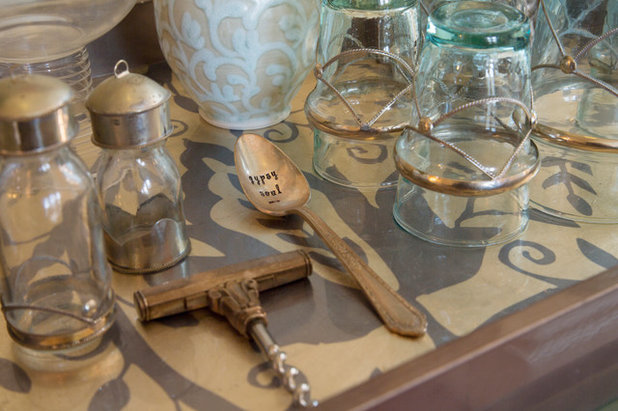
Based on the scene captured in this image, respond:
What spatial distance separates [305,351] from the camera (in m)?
0.41

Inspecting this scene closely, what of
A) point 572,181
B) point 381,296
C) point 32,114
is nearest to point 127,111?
point 32,114

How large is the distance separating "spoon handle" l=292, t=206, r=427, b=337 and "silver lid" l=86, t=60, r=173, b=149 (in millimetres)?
144

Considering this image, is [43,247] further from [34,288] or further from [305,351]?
[305,351]

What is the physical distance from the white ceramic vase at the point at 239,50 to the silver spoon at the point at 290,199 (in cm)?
8

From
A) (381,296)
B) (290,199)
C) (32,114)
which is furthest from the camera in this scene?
(290,199)

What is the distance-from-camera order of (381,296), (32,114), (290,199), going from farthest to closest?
(290,199)
(381,296)
(32,114)

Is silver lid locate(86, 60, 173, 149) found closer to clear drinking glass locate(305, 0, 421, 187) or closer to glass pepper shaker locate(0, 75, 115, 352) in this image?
glass pepper shaker locate(0, 75, 115, 352)

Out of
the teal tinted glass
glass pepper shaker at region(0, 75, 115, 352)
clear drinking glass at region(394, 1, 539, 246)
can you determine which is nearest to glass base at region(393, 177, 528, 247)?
clear drinking glass at region(394, 1, 539, 246)

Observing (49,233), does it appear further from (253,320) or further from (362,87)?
(362,87)

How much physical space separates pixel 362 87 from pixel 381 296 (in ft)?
0.82

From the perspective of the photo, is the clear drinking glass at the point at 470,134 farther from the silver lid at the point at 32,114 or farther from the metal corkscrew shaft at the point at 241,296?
the silver lid at the point at 32,114

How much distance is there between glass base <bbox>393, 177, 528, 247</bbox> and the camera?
51 cm

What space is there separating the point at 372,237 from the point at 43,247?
0.23 metres

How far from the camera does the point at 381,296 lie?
0.44 metres
